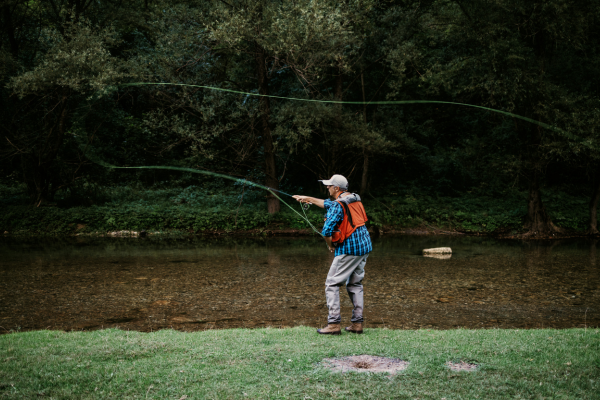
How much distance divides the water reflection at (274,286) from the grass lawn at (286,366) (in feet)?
6.58

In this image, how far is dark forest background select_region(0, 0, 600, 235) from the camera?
17844 mm

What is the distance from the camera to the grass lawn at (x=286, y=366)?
13.5 feet

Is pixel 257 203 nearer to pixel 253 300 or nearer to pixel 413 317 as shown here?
pixel 253 300

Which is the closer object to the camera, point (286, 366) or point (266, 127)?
point (286, 366)

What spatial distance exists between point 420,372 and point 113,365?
9.79 feet

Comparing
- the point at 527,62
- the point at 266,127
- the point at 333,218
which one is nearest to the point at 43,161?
the point at 266,127

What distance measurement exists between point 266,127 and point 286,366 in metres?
17.4

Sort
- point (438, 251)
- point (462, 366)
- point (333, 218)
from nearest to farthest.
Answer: point (462, 366), point (333, 218), point (438, 251)

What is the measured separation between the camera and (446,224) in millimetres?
21781

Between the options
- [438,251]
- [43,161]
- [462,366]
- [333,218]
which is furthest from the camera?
[43,161]

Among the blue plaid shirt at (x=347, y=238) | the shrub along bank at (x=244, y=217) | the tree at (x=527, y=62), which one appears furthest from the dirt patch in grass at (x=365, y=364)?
the shrub along bank at (x=244, y=217)

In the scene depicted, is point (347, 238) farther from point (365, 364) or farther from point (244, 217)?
point (244, 217)

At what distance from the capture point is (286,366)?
15.7 feet

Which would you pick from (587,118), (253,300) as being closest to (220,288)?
(253,300)
